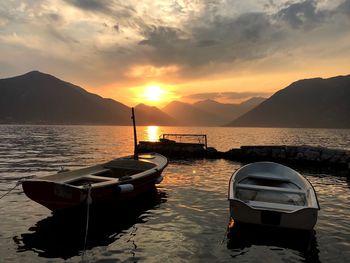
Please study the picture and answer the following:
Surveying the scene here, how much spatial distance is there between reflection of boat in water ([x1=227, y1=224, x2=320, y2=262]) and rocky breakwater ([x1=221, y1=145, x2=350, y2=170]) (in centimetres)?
2656

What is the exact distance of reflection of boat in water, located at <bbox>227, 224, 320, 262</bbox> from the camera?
492 inches

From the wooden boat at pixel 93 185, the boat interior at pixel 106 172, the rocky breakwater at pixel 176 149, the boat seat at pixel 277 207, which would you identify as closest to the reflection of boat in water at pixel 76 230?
the wooden boat at pixel 93 185

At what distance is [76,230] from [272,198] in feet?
31.0

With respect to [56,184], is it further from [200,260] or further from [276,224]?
[276,224]

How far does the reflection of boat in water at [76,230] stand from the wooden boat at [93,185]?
0.69 meters

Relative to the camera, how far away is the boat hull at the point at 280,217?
1268 cm

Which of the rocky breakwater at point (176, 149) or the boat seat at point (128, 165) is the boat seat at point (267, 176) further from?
the rocky breakwater at point (176, 149)

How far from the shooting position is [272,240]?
44.2ft

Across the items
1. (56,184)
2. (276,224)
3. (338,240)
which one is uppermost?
(56,184)

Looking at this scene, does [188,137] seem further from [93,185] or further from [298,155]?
[93,185]

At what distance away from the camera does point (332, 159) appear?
39.8 metres

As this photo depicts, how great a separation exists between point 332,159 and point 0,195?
3569cm

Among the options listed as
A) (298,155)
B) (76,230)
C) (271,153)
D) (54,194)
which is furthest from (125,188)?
(271,153)

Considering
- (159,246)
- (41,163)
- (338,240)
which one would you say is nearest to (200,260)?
(159,246)
